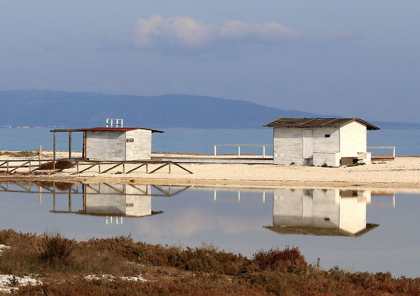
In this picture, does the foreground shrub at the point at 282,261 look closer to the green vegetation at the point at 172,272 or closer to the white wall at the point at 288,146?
the green vegetation at the point at 172,272

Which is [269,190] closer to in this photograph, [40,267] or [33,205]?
[33,205]

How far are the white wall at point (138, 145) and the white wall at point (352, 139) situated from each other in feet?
46.4

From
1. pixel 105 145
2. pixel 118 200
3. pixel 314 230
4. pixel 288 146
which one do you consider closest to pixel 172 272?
pixel 314 230

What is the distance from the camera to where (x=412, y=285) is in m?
11.4

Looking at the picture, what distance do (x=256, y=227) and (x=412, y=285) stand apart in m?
8.84

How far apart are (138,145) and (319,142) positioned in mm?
12854

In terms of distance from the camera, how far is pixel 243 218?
22.2 m

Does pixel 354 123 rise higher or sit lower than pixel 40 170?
higher

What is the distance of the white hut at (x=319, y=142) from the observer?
42.3 metres

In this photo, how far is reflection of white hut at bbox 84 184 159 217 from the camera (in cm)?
2386

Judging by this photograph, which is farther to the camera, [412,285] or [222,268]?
[222,268]

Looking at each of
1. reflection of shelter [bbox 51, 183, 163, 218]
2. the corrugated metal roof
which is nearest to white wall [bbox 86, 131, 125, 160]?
the corrugated metal roof


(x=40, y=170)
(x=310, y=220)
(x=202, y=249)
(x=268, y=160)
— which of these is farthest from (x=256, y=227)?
(x=268, y=160)

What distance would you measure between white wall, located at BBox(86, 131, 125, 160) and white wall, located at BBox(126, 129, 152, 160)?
1.56ft
